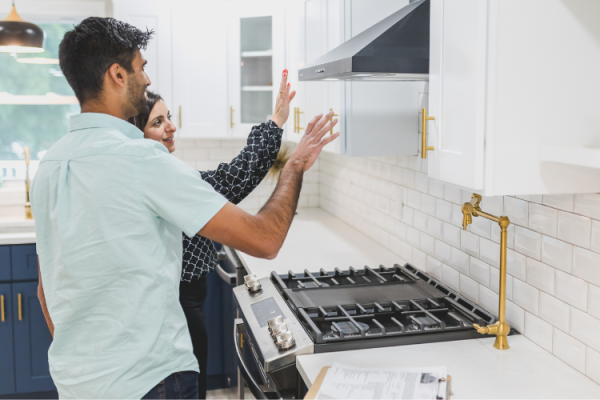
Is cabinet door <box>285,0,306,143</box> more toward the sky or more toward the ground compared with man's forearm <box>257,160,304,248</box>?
more toward the sky

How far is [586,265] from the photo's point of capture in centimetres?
143

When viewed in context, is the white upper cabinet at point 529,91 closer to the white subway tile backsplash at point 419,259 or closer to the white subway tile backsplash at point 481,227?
the white subway tile backsplash at point 481,227

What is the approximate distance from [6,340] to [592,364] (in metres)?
3.06

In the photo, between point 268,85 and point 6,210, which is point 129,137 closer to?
point 268,85

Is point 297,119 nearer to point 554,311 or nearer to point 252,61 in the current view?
point 252,61

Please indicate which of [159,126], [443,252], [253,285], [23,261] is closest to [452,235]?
[443,252]

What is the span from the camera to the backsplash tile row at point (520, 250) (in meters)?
1.43

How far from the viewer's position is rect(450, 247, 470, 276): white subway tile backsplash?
2.05 metres

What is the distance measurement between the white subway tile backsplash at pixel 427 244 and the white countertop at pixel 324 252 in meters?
Answer: 0.20

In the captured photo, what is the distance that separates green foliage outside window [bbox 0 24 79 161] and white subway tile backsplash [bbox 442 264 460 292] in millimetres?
2836

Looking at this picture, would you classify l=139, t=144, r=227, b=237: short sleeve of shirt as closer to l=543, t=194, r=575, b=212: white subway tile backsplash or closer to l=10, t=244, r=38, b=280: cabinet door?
l=543, t=194, r=575, b=212: white subway tile backsplash

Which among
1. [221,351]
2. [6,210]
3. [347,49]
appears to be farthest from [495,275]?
[6,210]

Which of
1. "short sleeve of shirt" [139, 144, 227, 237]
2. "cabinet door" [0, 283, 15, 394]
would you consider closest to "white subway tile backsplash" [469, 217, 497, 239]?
"short sleeve of shirt" [139, 144, 227, 237]

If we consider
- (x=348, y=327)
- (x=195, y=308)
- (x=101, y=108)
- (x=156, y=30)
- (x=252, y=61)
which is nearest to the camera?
(x=101, y=108)
